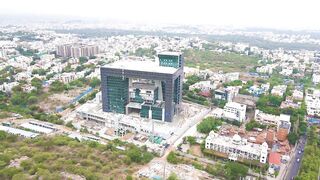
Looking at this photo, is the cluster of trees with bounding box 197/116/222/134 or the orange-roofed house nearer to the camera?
the orange-roofed house

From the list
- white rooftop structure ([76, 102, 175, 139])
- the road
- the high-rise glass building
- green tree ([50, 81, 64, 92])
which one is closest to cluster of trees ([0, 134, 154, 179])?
white rooftop structure ([76, 102, 175, 139])

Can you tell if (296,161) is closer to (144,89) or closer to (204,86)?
(144,89)

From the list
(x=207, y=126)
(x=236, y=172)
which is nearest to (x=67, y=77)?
(x=207, y=126)

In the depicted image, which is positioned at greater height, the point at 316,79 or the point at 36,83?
the point at 36,83

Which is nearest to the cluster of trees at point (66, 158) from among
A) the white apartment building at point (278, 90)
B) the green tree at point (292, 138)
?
the green tree at point (292, 138)

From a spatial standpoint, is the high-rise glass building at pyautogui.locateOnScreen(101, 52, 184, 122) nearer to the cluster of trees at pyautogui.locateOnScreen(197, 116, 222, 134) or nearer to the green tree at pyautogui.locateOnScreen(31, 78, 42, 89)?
the cluster of trees at pyautogui.locateOnScreen(197, 116, 222, 134)

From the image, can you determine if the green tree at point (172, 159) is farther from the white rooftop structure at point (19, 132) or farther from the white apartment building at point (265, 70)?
the white apartment building at point (265, 70)

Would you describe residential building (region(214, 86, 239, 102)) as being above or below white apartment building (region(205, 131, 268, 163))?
above
